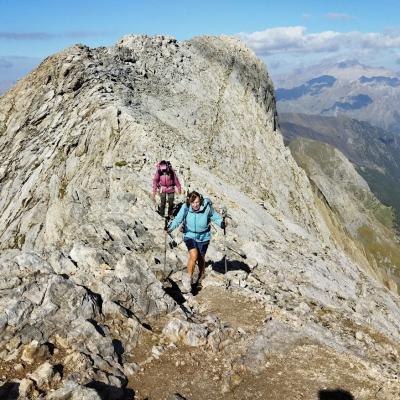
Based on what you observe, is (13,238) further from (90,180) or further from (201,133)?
(201,133)

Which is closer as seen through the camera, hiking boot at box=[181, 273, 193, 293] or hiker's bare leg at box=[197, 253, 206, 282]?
hiking boot at box=[181, 273, 193, 293]

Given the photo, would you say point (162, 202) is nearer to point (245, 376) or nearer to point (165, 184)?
point (165, 184)

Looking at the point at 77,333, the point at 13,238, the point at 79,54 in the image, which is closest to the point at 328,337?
the point at 77,333

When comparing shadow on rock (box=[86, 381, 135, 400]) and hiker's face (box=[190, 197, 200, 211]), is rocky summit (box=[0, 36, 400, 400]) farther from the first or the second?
hiker's face (box=[190, 197, 200, 211])

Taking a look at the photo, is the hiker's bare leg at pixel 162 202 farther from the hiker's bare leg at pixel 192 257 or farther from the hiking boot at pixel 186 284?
the hiker's bare leg at pixel 192 257

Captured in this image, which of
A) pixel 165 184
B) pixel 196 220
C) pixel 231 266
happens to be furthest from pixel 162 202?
pixel 196 220

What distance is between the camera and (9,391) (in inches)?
390

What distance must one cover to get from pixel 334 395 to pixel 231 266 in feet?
32.8

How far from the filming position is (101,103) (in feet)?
136

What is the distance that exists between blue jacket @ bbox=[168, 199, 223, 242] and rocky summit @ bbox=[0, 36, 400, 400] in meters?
2.07

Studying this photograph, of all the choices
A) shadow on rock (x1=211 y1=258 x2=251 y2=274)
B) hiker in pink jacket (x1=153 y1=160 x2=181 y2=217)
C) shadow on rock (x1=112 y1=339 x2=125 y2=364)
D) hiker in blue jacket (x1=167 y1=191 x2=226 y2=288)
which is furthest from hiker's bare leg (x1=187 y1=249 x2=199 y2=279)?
hiker in pink jacket (x1=153 y1=160 x2=181 y2=217)

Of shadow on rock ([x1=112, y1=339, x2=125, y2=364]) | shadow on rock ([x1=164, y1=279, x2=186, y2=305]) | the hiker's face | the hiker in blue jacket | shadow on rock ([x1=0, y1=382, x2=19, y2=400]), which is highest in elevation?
the hiker's face

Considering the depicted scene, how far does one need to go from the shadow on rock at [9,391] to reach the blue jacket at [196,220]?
795 centimetres

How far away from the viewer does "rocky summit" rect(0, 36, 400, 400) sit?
A: 38.1ft
